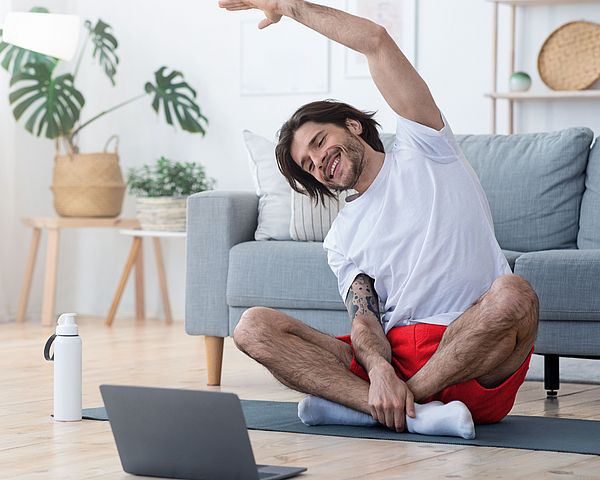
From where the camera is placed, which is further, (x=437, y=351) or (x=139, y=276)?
(x=139, y=276)

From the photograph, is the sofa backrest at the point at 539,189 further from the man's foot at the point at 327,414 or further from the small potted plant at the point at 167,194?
the small potted plant at the point at 167,194

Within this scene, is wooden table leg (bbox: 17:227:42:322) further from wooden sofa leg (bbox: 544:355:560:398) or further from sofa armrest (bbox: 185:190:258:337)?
wooden sofa leg (bbox: 544:355:560:398)

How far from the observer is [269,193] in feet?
13.0

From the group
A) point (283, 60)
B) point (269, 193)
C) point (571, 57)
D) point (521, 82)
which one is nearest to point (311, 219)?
point (269, 193)

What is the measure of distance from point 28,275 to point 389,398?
11.7ft

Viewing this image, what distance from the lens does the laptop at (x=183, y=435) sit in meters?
2.05

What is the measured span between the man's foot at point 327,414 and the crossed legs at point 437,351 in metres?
0.03

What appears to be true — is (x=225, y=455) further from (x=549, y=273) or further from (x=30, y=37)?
(x=30, y=37)

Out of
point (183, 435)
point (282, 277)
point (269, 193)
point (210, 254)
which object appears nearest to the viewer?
point (183, 435)

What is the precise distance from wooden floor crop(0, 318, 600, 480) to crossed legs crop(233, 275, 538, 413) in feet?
0.49

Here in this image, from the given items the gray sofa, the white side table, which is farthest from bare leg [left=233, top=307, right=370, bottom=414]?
the white side table

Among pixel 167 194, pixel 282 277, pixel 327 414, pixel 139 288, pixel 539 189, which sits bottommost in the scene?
pixel 139 288

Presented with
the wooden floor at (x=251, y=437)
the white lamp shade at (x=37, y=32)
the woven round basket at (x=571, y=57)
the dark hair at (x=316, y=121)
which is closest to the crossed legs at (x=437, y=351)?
the wooden floor at (x=251, y=437)

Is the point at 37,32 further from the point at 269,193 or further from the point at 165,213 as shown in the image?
the point at 269,193
